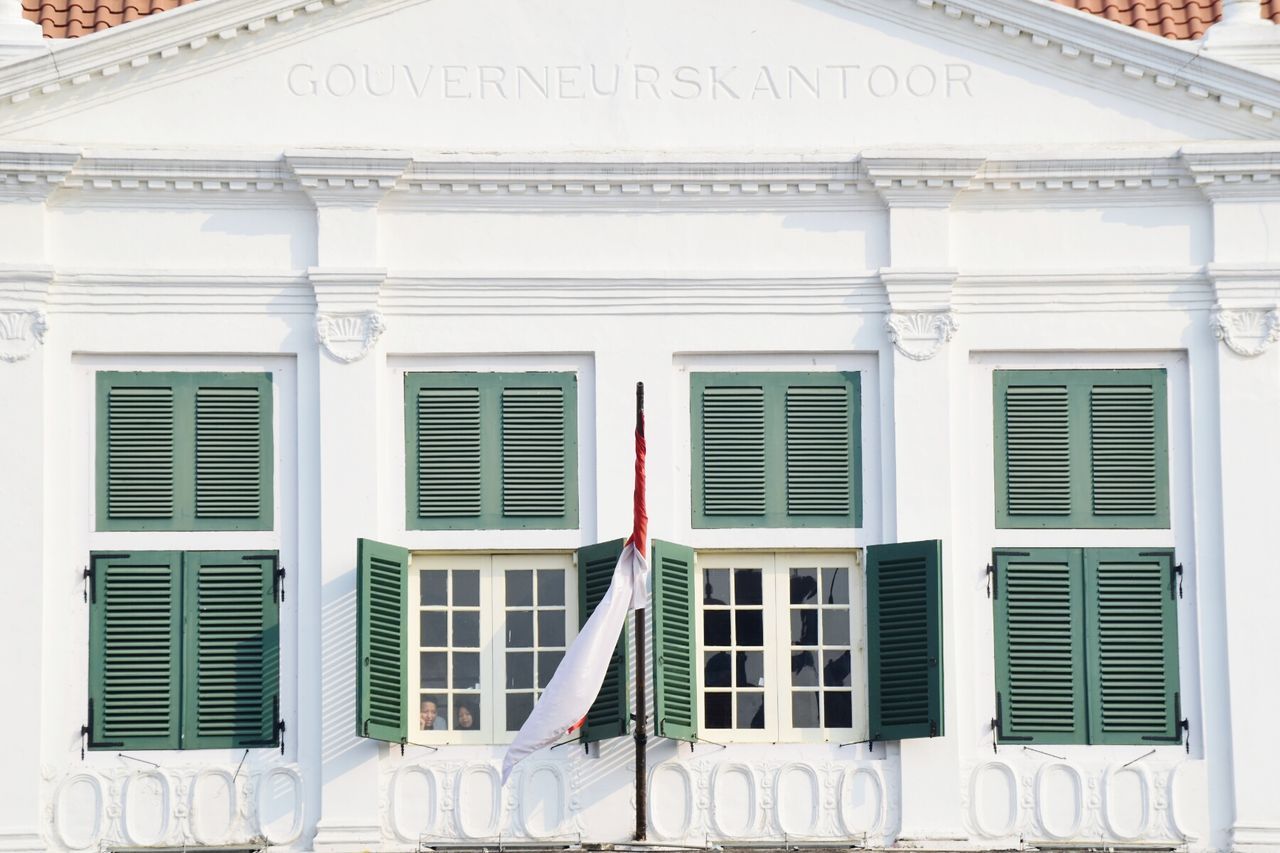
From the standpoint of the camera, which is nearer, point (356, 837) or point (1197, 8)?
point (356, 837)

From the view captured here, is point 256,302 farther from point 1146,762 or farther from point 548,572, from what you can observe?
point 1146,762

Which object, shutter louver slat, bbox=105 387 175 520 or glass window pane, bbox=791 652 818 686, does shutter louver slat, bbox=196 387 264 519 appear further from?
glass window pane, bbox=791 652 818 686

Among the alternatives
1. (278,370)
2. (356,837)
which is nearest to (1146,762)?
(356,837)

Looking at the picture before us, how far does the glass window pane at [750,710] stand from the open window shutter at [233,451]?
3.95m

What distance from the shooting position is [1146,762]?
60.9 feet

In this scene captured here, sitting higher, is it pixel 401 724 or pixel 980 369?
pixel 980 369

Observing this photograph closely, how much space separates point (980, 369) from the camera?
1906 cm

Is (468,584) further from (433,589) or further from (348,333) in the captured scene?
(348,333)

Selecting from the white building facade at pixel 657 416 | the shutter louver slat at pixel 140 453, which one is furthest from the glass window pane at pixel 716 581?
the shutter louver slat at pixel 140 453

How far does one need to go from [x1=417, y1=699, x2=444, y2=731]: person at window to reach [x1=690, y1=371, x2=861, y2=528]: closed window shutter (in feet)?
8.25

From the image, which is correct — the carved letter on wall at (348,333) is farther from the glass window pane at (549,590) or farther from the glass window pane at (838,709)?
the glass window pane at (838,709)

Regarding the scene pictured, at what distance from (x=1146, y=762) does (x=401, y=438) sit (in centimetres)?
632

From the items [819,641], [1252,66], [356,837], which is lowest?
[356,837]

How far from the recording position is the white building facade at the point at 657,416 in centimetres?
1847
